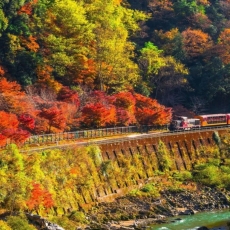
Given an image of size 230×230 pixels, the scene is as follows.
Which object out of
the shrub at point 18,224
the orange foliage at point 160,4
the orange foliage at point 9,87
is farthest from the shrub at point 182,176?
the orange foliage at point 160,4

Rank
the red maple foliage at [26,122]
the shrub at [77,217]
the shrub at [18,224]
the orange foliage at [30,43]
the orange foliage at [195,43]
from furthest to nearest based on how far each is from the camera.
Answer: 1. the orange foliage at [195,43]
2. the orange foliage at [30,43]
3. the red maple foliage at [26,122]
4. the shrub at [77,217]
5. the shrub at [18,224]

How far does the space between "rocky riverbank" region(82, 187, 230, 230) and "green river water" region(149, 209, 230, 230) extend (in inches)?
24.2

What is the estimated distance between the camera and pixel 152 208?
144 feet

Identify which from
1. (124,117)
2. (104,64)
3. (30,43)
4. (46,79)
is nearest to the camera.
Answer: (124,117)

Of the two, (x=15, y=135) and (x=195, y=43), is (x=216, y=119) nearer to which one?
(x=195, y=43)

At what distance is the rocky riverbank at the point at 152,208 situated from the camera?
133 feet

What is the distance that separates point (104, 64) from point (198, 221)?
26.5 metres

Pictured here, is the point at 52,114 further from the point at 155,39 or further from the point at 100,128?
the point at 155,39

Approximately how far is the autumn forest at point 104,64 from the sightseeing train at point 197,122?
1.20 m

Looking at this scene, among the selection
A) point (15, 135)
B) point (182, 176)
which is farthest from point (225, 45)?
point (15, 135)

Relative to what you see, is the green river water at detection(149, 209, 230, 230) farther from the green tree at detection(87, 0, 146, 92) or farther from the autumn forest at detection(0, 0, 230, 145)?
the green tree at detection(87, 0, 146, 92)

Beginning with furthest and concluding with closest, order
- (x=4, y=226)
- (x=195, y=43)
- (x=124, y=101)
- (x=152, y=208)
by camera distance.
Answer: (x=195, y=43)
(x=124, y=101)
(x=152, y=208)
(x=4, y=226)

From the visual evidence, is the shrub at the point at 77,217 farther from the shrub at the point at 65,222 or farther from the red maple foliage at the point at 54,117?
the red maple foliage at the point at 54,117

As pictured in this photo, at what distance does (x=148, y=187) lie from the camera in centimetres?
4747
